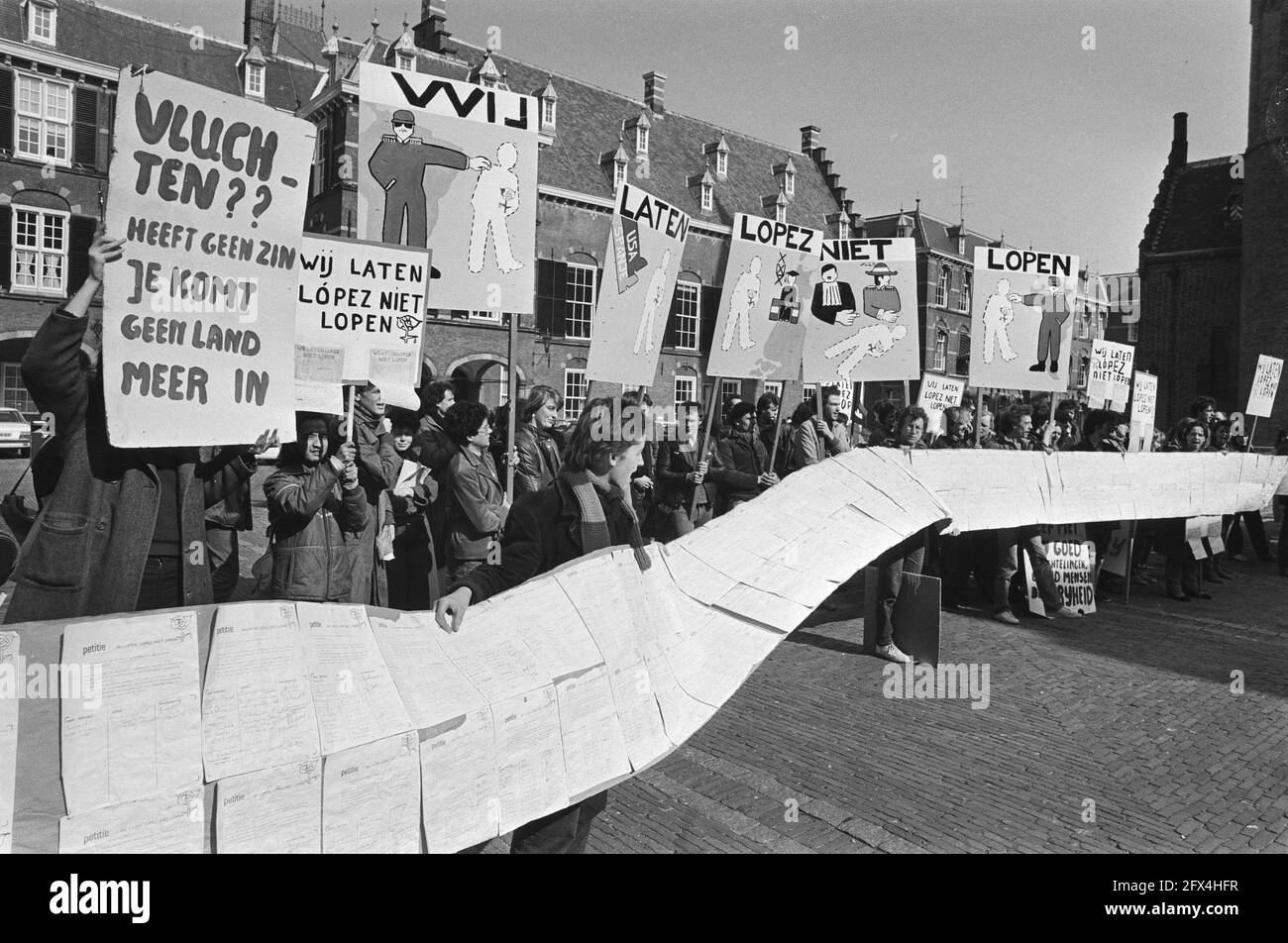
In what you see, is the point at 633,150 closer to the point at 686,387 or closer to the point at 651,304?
the point at 686,387

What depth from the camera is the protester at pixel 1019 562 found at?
8.66 metres

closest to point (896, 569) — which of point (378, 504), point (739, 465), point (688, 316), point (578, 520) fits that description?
point (739, 465)

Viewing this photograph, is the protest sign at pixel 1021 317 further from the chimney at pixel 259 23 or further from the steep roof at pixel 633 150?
the chimney at pixel 259 23

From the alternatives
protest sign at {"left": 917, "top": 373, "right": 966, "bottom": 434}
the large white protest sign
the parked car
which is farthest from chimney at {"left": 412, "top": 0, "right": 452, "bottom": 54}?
the large white protest sign

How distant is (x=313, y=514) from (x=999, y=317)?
732 centimetres

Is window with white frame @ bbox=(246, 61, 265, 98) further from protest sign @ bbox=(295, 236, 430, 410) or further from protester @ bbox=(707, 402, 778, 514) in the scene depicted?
protest sign @ bbox=(295, 236, 430, 410)

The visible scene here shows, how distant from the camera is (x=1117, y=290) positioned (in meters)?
50.7

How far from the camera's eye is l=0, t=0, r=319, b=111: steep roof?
91.0ft

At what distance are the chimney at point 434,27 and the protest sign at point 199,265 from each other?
3264 cm

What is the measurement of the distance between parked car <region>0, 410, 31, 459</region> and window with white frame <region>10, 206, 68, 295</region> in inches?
142

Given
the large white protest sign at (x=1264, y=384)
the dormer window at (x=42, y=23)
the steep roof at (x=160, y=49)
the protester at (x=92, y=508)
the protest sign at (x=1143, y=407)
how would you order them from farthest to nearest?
the steep roof at (x=160, y=49), the dormer window at (x=42, y=23), the large white protest sign at (x=1264, y=384), the protest sign at (x=1143, y=407), the protester at (x=92, y=508)

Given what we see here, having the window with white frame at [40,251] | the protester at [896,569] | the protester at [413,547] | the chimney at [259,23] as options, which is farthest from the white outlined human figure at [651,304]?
the chimney at [259,23]

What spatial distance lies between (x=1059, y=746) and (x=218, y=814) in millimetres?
4620
